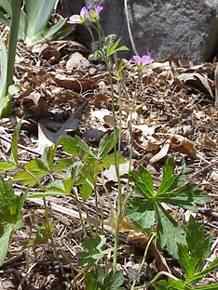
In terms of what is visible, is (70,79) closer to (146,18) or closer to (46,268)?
(146,18)

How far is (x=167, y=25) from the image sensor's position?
2.22 metres

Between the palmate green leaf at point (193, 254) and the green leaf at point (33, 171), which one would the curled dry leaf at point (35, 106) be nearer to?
the green leaf at point (33, 171)

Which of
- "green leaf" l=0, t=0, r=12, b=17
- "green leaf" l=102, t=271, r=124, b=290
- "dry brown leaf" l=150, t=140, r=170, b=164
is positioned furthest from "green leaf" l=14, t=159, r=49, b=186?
"green leaf" l=0, t=0, r=12, b=17

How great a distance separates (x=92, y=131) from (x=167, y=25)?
1.78 feet

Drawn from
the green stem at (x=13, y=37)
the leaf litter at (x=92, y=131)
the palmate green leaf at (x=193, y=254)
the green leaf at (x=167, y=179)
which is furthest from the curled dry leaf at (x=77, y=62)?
the palmate green leaf at (x=193, y=254)

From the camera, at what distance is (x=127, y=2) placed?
221 centimetres

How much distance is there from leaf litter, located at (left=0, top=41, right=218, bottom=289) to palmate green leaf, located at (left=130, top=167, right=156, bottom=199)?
0.07m

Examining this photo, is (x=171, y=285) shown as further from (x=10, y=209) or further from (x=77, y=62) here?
(x=77, y=62)

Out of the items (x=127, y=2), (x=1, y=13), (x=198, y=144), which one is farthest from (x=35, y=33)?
(x=198, y=144)

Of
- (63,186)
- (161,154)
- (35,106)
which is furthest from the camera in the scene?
(35,106)

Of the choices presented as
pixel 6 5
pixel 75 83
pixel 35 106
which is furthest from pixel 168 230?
pixel 6 5

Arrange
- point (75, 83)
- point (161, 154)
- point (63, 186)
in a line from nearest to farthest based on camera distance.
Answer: point (63, 186) → point (161, 154) → point (75, 83)

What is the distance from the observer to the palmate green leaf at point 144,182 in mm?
1202

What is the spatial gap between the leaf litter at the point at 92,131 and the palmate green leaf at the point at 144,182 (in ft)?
0.24
